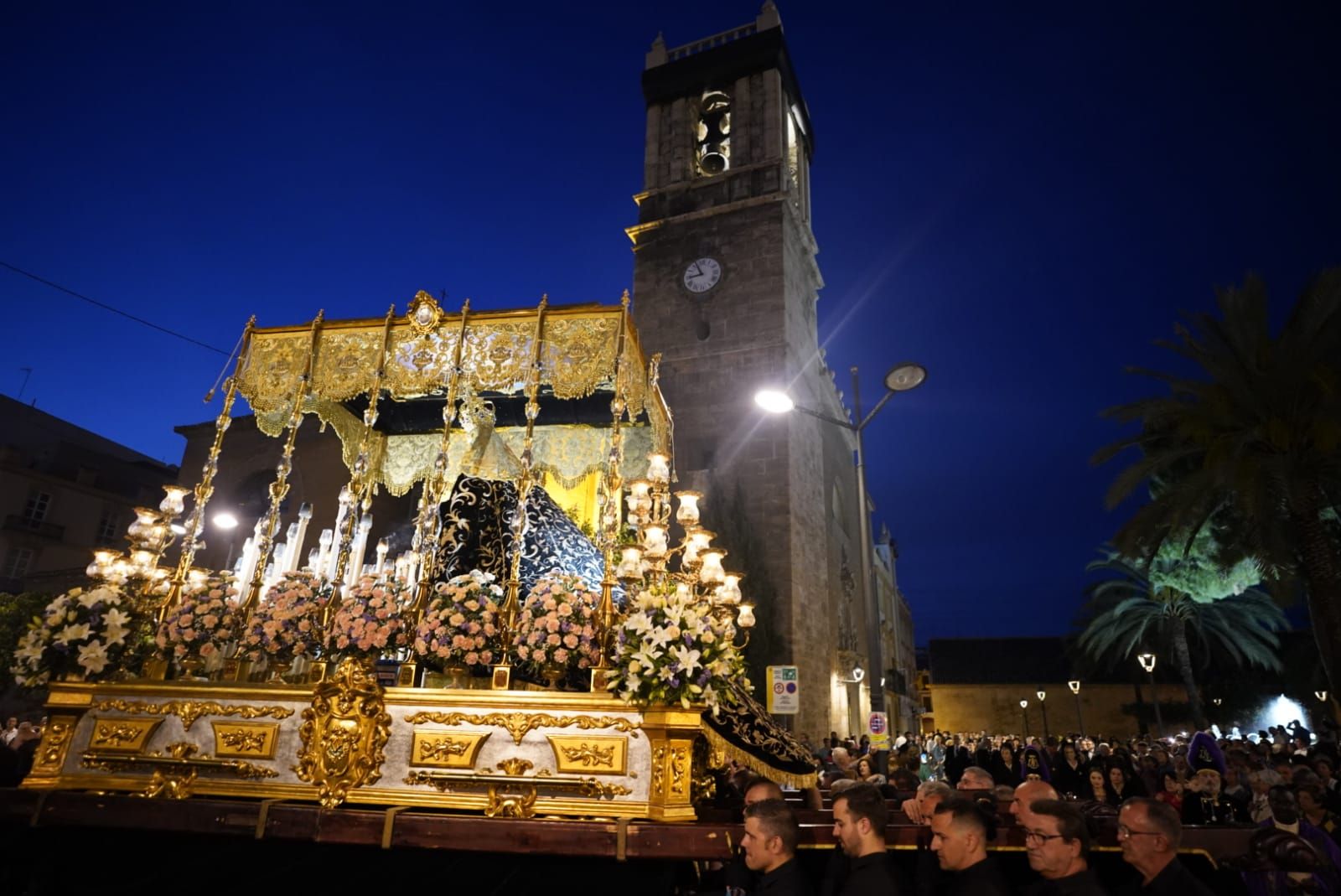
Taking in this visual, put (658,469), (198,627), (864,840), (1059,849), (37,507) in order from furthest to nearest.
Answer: (37,507), (658,469), (198,627), (864,840), (1059,849)

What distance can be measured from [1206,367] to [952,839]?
1439 cm

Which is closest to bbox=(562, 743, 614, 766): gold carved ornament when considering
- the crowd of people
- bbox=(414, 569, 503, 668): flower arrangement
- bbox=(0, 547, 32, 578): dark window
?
the crowd of people

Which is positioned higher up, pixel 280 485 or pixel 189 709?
pixel 280 485

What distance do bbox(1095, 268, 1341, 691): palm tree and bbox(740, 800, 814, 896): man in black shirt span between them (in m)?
13.3

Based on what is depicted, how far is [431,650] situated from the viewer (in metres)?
5.66

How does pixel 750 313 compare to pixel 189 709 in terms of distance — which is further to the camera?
pixel 750 313

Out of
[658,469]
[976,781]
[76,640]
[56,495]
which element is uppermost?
[56,495]

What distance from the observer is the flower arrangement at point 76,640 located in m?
5.75

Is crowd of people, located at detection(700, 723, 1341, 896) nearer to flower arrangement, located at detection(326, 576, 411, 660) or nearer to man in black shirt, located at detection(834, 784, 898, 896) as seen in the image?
man in black shirt, located at detection(834, 784, 898, 896)

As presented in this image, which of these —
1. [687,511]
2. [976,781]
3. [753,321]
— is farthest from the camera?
[753,321]

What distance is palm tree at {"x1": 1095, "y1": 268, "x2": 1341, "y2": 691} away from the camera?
1259 cm

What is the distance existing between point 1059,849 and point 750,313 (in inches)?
690

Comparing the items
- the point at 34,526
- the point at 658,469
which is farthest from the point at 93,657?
the point at 34,526

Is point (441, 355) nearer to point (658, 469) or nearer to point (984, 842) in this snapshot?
point (658, 469)
